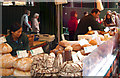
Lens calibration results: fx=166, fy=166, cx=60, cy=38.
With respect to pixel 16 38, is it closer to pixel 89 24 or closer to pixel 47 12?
pixel 89 24

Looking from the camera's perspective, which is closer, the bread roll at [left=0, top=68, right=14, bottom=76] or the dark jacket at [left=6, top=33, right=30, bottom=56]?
the bread roll at [left=0, top=68, right=14, bottom=76]

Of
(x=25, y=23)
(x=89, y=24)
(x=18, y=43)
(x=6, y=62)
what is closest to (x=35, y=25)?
(x=25, y=23)

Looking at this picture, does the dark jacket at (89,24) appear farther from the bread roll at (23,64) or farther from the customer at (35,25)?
the bread roll at (23,64)

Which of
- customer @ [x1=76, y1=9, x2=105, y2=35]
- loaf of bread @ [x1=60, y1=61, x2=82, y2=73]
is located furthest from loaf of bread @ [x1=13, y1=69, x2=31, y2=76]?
customer @ [x1=76, y1=9, x2=105, y2=35]

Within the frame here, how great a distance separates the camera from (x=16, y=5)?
4.48 meters

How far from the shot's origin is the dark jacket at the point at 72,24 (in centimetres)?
478

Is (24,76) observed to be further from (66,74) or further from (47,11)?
(47,11)

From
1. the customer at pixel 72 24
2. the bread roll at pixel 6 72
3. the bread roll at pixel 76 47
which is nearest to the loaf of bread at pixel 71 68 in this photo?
the bread roll at pixel 6 72

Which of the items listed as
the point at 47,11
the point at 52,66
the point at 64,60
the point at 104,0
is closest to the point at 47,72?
the point at 52,66

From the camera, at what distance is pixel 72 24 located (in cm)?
486

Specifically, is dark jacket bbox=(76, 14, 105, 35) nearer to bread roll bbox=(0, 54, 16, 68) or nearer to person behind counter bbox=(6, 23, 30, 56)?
person behind counter bbox=(6, 23, 30, 56)

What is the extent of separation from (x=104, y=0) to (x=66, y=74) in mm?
4784

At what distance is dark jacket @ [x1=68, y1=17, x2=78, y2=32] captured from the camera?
15.7 ft

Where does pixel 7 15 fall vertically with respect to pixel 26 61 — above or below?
above
